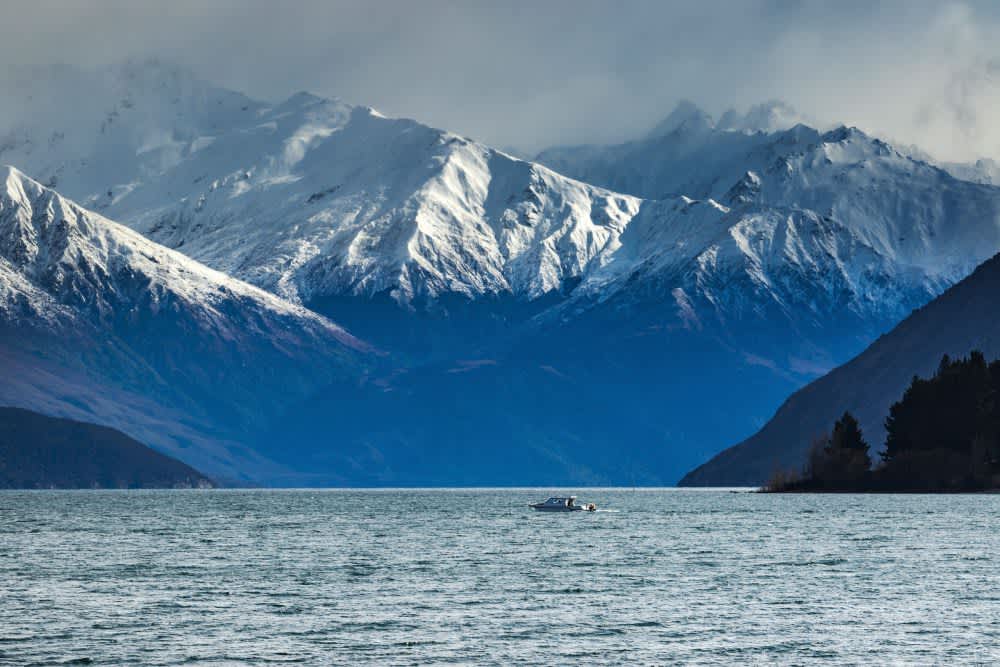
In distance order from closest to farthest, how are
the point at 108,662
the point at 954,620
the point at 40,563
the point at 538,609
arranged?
1. the point at 108,662
2. the point at 954,620
3. the point at 538,609
4. the point at 40,563

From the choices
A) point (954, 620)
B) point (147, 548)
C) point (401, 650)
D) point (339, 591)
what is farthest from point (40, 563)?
point (954, 620)

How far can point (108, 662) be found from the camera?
316 ft

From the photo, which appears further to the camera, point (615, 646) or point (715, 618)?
point (715, 618)

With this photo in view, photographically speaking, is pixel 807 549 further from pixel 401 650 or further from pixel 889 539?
pixel 401 650

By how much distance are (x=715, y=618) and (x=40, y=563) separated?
74.2 metres

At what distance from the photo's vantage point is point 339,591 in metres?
134

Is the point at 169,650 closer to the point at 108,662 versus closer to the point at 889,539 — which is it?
the point at 108,662

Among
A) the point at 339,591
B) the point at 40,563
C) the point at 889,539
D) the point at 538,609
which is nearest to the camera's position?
the point at 538,609

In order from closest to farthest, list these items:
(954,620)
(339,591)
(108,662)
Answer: (108,662), (954,620), (339,591)

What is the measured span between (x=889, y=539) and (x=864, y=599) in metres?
66.4

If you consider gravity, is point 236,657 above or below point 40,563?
below

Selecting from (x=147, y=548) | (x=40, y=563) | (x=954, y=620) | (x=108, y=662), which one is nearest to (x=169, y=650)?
(x=108, y=662)

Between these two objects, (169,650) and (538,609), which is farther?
(538,609)

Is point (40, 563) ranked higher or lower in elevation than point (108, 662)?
higher
